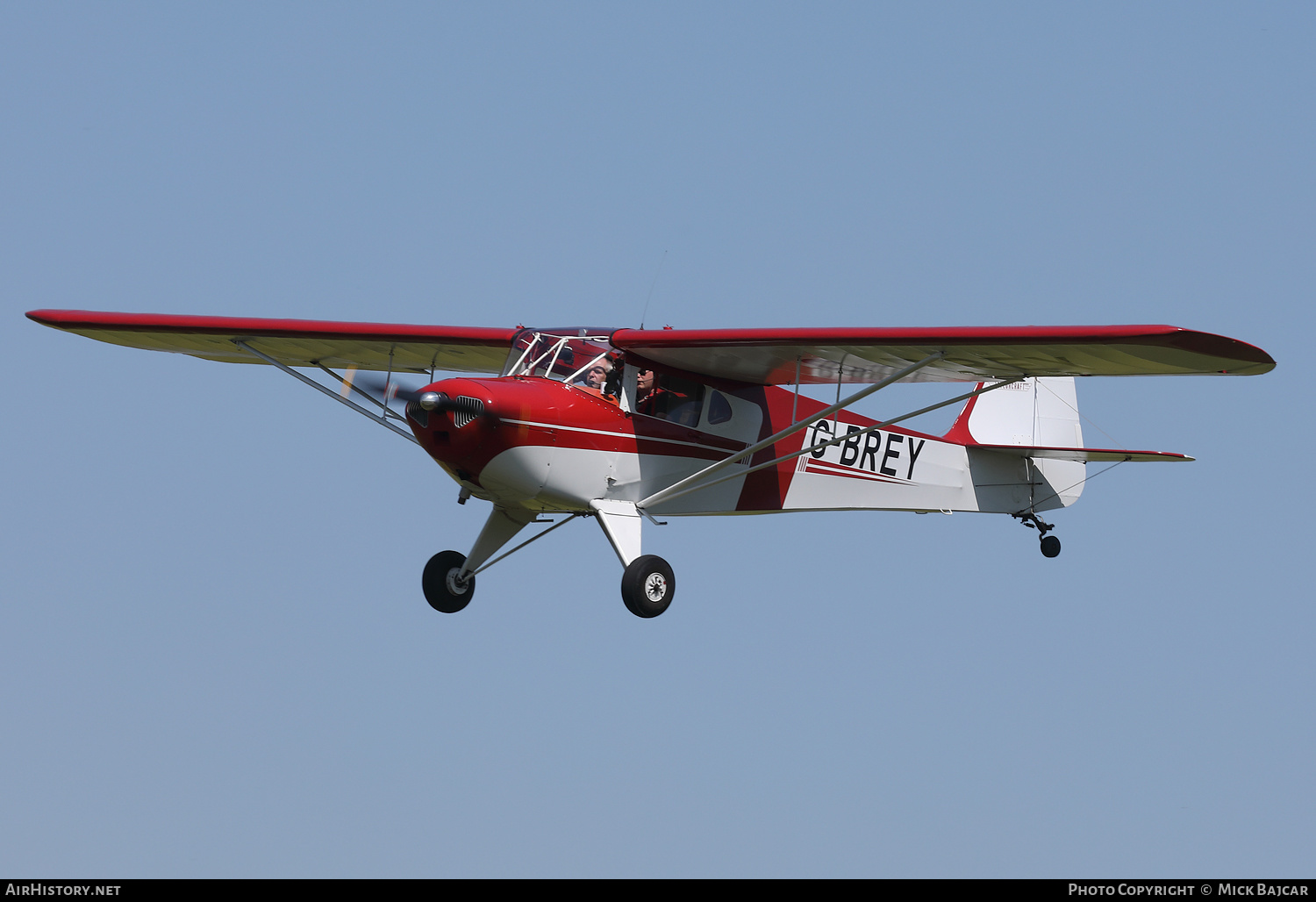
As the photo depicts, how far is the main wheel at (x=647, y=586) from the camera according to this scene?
13.0 m

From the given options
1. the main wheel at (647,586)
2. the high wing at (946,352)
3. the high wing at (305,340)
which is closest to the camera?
the high wing at (946,352)

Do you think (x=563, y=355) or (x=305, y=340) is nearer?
(x=563, y=355)

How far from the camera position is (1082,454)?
18.2 meters

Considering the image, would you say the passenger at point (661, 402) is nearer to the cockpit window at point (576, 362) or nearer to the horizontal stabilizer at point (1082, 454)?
the cockpit window at point (576, 362)

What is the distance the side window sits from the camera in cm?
1428

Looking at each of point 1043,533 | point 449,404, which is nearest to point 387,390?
point 449,404

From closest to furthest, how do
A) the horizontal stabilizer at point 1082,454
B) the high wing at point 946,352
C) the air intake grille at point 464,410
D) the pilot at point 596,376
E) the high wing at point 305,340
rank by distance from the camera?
the high wing at point 946,352
the air intake grille at point 464,410
the pilot at point 596,376
the high wing at point 305,340
the horizontal stabilizer at point 1082,454

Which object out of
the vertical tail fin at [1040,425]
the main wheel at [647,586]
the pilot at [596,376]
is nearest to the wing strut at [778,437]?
the main wheel at [647,586]

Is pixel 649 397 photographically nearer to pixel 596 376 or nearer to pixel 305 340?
pixel 596 376

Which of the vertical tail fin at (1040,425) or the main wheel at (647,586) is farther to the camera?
the vertical tail fin at (1040,425)

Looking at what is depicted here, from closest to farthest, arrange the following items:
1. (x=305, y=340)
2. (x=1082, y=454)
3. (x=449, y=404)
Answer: (x=449, y=404) → (x=305, y=340) → (x=1082, y=454)

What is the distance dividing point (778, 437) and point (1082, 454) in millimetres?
5917

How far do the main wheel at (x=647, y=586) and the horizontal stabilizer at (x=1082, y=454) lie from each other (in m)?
5.82

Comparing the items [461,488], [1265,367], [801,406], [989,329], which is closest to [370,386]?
[461,488]
